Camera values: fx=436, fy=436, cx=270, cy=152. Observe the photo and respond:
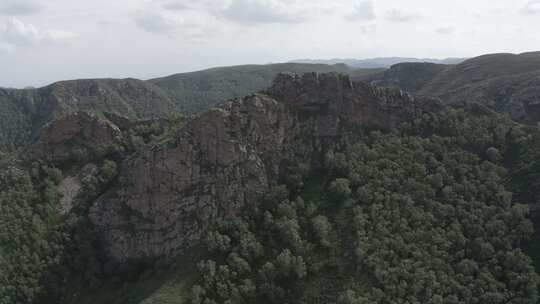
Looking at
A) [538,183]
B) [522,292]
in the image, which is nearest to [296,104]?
[538,183]

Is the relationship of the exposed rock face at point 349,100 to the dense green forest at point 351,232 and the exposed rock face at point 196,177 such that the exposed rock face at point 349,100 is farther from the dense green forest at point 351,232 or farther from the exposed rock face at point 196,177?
the exposed rock face at point 196,177

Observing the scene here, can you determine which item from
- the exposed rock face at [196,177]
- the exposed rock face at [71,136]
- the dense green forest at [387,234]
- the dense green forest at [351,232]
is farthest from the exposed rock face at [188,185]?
the exposed rock face at [71,136]

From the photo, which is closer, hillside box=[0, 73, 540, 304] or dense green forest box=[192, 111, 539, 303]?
dense green forest box=[192, 111, 539, 303]

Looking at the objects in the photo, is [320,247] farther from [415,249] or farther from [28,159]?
[28,159]

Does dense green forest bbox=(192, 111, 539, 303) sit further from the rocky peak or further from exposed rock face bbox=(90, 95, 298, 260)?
the rocky peak

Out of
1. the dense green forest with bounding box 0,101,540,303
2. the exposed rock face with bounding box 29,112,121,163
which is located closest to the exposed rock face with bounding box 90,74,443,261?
the dense green forest with bounding box 0,101,540,303

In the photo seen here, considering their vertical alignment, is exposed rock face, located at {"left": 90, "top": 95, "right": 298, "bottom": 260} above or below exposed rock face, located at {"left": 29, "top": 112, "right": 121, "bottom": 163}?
below

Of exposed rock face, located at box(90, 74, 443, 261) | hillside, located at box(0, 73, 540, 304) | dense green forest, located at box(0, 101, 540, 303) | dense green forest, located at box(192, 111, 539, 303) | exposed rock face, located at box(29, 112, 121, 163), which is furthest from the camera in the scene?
exposed rock face, located at box(29, 112, 121, 163)
